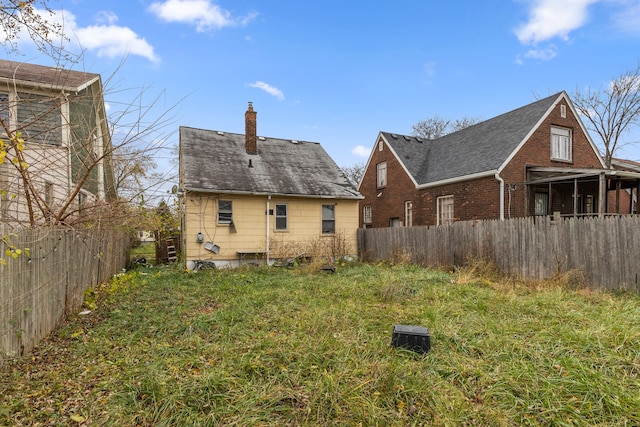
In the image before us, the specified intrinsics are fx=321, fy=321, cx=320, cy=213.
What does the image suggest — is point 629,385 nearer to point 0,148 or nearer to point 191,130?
point 0,148

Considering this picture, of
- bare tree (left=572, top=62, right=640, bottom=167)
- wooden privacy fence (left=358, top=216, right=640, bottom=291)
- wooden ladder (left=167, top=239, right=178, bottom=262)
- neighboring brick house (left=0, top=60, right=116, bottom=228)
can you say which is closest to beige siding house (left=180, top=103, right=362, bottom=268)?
wooden ladder (left=167, top=239, right=178, bottom=262)

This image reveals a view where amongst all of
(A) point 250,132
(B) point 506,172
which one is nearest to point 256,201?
(A) point 250,132

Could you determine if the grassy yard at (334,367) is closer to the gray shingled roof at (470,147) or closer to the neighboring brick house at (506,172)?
the neighboring brick house at (506,172)

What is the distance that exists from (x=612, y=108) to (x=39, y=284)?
3295cm

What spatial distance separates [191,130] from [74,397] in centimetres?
1320

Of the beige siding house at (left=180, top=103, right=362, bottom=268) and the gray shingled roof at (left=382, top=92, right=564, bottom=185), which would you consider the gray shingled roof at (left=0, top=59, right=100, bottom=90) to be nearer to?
the beige siding house at (left=180, top=103, right=362, bottom=268)

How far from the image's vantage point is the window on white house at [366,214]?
20.9 meters

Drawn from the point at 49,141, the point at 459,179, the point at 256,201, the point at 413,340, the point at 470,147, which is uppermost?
the point at 470,147

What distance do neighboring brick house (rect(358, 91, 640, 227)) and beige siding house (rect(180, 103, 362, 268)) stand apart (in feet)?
13.9

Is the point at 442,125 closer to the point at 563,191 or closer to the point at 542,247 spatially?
the point at 563,191

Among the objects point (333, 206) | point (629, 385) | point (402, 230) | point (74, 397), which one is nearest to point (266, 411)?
point (74, 397)

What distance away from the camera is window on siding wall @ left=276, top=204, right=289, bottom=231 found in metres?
13.2

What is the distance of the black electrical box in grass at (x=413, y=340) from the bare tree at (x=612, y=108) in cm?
2831

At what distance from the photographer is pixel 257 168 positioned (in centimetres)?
1380
